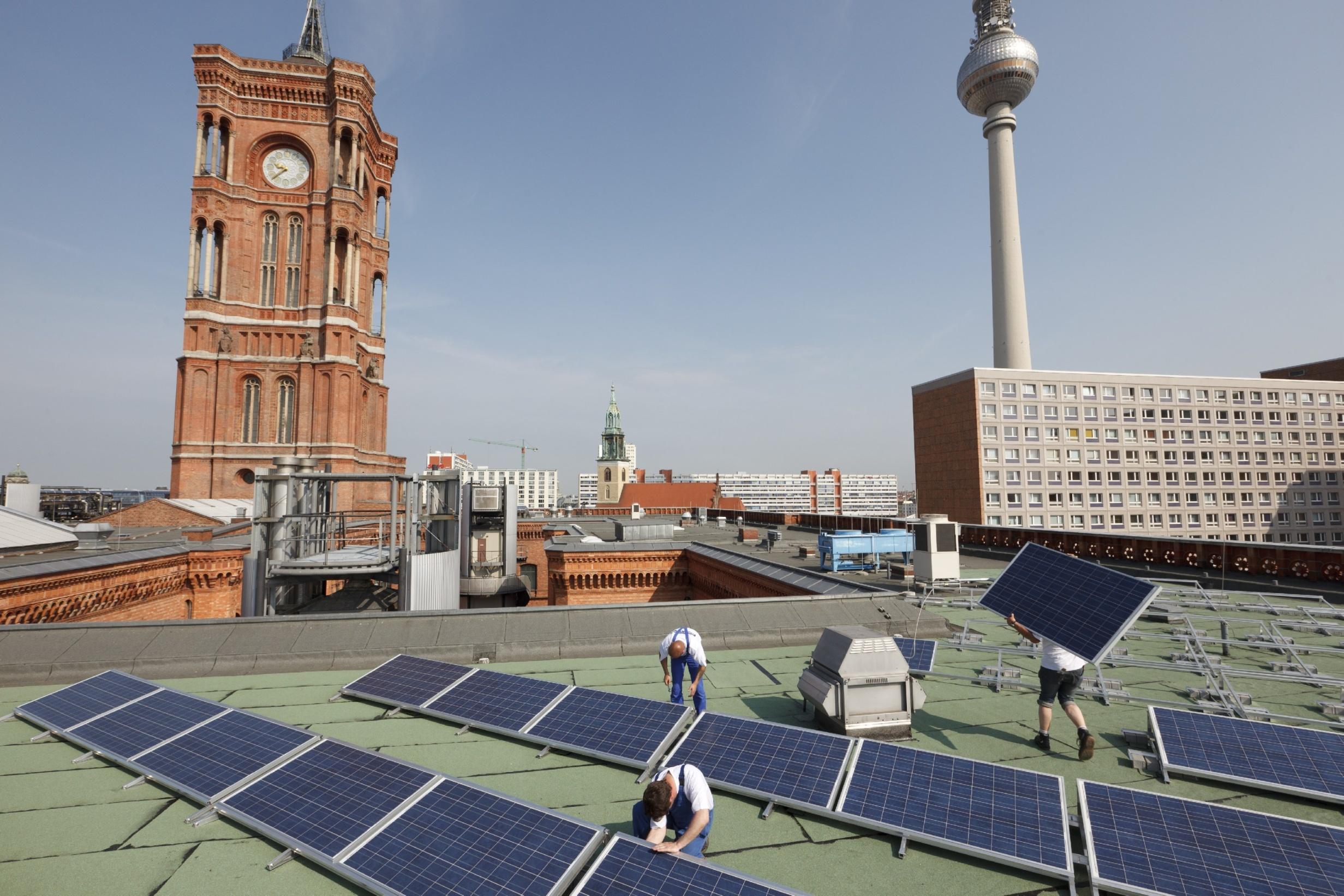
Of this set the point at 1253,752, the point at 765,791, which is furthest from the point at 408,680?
the point at 1253,752

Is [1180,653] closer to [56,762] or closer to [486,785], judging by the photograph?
[486,785]

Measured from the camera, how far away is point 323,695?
7871 millimetres

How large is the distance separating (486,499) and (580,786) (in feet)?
66.8

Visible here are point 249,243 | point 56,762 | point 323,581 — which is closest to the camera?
point 56,762

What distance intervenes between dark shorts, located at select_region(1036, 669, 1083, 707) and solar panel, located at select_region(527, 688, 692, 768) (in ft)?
11.8

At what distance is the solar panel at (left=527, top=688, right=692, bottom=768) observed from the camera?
5.76 meters

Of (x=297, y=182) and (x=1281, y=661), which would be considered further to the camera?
(x=297, y=182)

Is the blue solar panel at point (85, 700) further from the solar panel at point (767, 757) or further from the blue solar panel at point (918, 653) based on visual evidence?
the blue solar panel at point (918, 653)

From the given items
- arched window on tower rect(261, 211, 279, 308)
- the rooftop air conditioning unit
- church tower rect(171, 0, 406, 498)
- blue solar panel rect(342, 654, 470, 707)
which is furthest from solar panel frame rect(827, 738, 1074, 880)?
arched window on tower rect(261, 211, 279, 308)

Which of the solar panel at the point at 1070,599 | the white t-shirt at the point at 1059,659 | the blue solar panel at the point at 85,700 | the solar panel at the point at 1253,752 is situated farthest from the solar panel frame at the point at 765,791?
the blue solar panel at the point at 85,700

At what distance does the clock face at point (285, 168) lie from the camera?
5272 centimetres

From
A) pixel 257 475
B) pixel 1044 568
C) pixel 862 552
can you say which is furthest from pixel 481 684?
pixel 862 552

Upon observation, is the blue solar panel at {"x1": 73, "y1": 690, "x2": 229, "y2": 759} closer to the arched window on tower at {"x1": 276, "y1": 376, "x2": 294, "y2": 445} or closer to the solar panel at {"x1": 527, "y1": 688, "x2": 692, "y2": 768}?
the solar panel at {"x1": 527, "y1": 688, "x2": 692, "y2": 768}

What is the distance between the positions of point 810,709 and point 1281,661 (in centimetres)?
700
